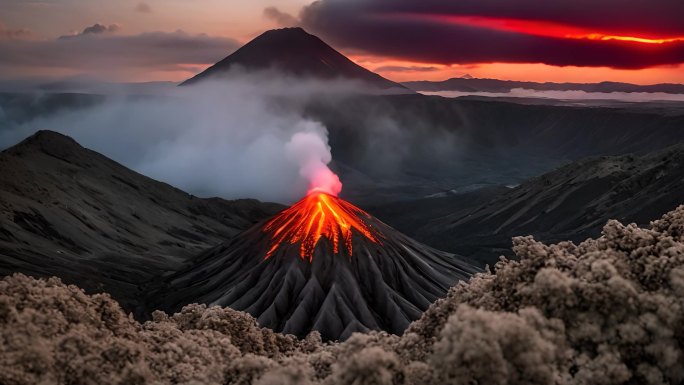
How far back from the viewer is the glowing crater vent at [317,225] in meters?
111

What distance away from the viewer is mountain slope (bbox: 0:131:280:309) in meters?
118

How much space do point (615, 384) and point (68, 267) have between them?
114877mm

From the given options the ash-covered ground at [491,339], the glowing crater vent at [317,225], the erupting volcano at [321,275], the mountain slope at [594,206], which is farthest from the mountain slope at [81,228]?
the ash-covered ground at [491,339]

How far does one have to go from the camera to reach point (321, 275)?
103312mm

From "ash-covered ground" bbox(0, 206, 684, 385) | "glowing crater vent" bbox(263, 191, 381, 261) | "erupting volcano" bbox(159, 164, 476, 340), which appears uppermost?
"ash-covered ground" bbox(0, 206, 684, 385)

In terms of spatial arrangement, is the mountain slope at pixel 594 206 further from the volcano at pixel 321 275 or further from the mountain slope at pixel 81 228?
the mountain slope at pixel 81 228

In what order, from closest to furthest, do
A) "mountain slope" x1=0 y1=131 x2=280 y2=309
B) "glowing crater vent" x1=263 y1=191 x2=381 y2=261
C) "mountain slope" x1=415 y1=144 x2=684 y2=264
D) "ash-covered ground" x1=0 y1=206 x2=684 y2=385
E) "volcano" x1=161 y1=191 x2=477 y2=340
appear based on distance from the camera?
1. "ash-covered ground" x1=0 y1=206 x2=684 y2=385
2. "volcano" x1=161 y1=191 x2=477 y2=340
3. "glowing crater vent" x1=263 y1=191 x2=381 y2=261
4. "mountain slope" x1=0 y1=131 x2=280 y2=309
5. "mountain slope" x1=415 y1=144 x2=684 y2=264

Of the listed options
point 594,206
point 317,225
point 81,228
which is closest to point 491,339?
point 317,225

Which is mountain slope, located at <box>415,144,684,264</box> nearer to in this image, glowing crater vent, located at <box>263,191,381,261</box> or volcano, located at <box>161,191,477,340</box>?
volcano, located at <box>161,191,477,340</box>

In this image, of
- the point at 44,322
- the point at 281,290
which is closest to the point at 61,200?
the point at 281,290

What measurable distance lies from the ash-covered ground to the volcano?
67.3m

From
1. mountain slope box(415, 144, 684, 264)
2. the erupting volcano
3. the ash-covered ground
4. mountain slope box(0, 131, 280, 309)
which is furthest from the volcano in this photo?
the ash-covered ground

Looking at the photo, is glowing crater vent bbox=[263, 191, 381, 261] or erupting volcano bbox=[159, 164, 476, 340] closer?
erupting volcano bbox=[159, 164, 476, 340]

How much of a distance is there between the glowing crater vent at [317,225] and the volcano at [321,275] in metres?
0.16
